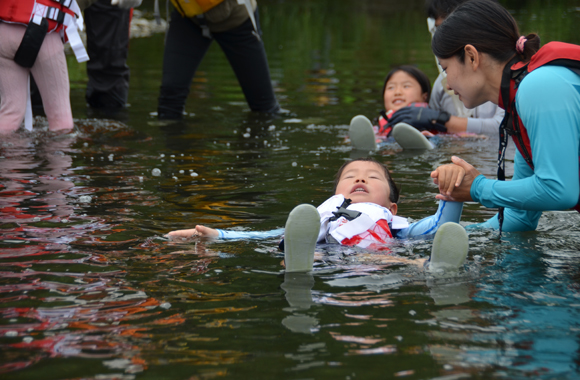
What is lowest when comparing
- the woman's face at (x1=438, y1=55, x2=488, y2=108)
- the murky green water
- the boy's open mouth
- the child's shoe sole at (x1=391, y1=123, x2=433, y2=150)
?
the murky green water

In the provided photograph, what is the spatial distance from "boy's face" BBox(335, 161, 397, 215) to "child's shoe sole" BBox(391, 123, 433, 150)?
7.88ft

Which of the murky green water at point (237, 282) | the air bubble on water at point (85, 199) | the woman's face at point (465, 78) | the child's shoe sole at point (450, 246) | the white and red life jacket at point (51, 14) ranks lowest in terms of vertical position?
the murky green water at point (237, 282)

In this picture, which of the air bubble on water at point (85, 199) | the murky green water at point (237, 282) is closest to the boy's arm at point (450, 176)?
the murky green water at point (237, 282)

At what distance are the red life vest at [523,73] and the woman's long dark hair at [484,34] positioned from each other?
74 millimetres

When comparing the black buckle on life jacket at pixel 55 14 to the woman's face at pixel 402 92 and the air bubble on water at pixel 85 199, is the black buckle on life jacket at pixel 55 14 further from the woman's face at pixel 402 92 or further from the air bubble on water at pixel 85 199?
the woman's face at pixel 402 92

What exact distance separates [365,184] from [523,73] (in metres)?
1.59

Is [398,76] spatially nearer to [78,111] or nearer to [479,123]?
[479,123]

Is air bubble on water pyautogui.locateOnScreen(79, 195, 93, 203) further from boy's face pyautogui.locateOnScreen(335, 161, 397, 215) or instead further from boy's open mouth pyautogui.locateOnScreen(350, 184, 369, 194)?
boy's open mouth pyautogui.locateOnScreen(350, 184, 369, 194)

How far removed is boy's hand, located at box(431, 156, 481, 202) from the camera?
3.64 meters

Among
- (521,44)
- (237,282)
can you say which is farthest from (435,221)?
(237,282)

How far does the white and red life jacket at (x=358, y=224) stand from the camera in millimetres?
4312

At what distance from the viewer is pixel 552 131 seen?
3162 millimetres

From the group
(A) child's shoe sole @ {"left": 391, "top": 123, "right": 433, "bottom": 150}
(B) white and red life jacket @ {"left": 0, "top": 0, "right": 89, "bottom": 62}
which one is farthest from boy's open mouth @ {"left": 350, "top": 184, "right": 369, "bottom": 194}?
(B) white and red life jacket @ {"left": 0, "top": 0, "right": 89, "bottom": 62}

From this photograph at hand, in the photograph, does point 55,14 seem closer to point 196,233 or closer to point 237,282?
point 196,233
